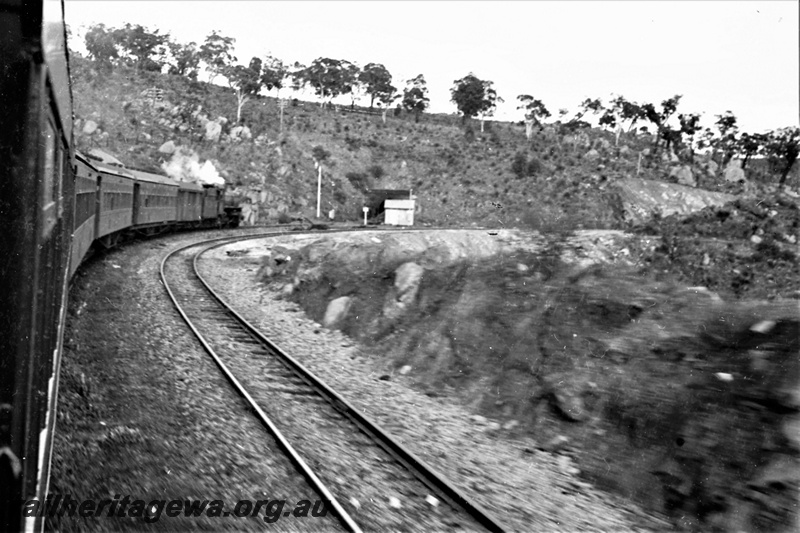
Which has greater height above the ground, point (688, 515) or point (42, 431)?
point (42, 431)

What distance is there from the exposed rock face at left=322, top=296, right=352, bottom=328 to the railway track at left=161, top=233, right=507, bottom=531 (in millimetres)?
2505

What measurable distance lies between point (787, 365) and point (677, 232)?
1005 cm

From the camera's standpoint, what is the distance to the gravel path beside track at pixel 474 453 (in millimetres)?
5676

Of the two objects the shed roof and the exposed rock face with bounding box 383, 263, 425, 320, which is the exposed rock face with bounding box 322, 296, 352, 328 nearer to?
the exposed rock face with bounding box 383, 263, 425, 320

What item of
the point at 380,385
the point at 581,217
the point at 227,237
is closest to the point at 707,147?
the point at 227,237

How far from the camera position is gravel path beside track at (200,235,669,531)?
18.6ft

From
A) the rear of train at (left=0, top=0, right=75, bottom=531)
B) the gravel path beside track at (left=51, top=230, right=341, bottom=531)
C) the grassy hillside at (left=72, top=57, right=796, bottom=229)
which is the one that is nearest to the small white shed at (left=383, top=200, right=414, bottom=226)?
the grassy hillside at (left=72, top=57, right=796, bottom=229)

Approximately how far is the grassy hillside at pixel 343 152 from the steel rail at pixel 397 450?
113 ft

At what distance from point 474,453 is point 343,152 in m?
71.5

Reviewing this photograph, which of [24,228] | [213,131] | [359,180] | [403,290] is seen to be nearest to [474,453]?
[24,228]

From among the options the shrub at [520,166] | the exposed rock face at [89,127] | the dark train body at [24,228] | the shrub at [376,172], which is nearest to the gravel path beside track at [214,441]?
the dark train body at [24,228]

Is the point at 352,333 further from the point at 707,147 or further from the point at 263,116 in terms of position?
the point at 263,116

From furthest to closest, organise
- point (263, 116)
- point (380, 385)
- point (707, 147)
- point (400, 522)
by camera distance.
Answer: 1. point (263, 116)
2. point (707, 147)
3. point (380, 385)
4. point (400, 522)

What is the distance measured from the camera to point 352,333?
13.0 meters
